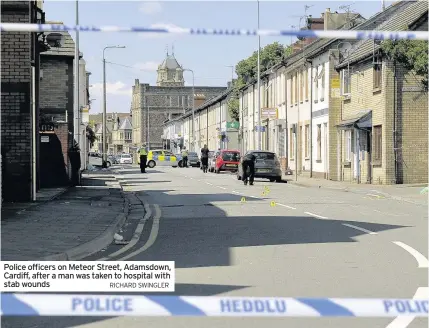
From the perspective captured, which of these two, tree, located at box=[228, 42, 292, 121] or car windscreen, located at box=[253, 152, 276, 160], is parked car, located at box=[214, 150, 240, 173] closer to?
car windscreen, located at box=[253, 152, 276, 160]

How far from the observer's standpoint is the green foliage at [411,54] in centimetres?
2899

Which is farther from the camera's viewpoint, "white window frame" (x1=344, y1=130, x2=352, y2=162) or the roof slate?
"white window frame" (x1=344, y1=130, x2=352, y2=162)

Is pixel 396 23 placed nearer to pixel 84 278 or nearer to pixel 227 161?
pixel 227 161

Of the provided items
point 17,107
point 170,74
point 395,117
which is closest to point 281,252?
point 17,107

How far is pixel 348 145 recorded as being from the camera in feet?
131

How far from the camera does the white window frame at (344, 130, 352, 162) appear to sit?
3962cm

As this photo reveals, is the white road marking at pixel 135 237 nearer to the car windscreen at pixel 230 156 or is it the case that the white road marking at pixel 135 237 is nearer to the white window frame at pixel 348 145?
the white window frame at pixel 348 145

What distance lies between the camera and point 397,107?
109 ft

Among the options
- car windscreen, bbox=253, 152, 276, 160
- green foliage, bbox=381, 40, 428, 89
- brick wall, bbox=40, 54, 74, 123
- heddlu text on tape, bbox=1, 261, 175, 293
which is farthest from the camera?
brick wall, bbox=40, 54, 74, 123

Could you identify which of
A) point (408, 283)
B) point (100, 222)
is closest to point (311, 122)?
point (100, 222)

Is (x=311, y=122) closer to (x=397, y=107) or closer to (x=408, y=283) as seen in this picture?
(x=397, y=107)

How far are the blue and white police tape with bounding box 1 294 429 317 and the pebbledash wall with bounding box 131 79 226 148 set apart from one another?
149449mm

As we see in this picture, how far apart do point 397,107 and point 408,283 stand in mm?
24629

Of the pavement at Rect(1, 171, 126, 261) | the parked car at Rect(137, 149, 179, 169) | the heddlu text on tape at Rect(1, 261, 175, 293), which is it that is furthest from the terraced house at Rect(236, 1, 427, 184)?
the heddlu text on tape at Rect(1, 261, 175, 293)
